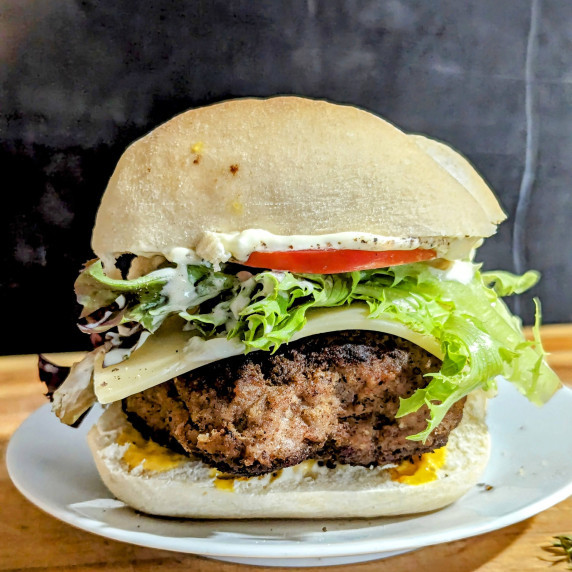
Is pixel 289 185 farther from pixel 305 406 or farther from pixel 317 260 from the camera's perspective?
pixel 305 406

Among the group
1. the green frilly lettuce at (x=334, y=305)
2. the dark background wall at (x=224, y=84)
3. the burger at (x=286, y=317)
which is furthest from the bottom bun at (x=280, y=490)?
the dark background wall at (x=224, y=84)

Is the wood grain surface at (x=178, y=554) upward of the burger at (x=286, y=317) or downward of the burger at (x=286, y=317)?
downward

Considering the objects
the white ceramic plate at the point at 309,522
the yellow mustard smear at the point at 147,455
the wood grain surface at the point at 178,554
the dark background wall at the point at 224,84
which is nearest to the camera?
the white ceramic plate at the point at 309,522

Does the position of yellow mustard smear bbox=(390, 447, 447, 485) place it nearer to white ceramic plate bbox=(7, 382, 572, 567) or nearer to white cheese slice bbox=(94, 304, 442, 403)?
white ceramic plate bbox=(7, 382, 572, 567)

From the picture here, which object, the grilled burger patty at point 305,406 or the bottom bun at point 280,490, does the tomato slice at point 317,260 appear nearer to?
the grilled burger patty at point 305,406

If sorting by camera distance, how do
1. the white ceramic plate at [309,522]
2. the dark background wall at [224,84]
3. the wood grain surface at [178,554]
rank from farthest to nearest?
the dark background wall at [224,84], the wood grain surface at [178,554], the white ceramic plate at [309,522]

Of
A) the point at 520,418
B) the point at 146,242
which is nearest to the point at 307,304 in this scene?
the point at 146,242

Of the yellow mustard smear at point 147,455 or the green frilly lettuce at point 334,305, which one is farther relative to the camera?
the yellow mustard smear at point 147,455

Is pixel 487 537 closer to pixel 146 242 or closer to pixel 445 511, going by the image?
pixel 445 511
